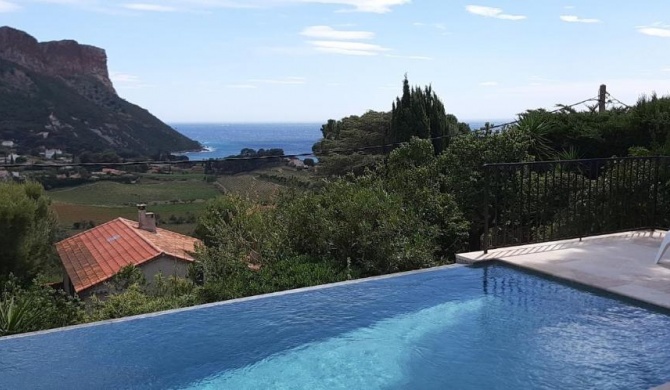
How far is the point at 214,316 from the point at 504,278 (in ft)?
9.70

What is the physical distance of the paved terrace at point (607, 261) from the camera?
5301mm

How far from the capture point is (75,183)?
1059 inches

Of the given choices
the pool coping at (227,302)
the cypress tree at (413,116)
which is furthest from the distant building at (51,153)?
the pool coping at (227,302)

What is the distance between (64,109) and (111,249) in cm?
3126

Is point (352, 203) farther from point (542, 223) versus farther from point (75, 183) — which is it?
point (75, 183)

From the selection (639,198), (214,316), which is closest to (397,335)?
(214,316)

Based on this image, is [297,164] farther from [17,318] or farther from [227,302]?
[17,318]

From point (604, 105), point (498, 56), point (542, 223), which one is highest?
point (498, 56)

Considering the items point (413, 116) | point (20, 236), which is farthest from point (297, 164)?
point (20, 236)

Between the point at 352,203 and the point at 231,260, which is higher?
the point at 352,203

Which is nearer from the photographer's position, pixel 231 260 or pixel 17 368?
pixel 17 368

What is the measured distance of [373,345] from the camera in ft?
15.2

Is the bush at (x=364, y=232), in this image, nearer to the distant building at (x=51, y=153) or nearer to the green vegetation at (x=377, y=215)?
the green vegetation at (x=377, y=215)

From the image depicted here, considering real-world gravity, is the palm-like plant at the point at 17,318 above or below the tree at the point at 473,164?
below
